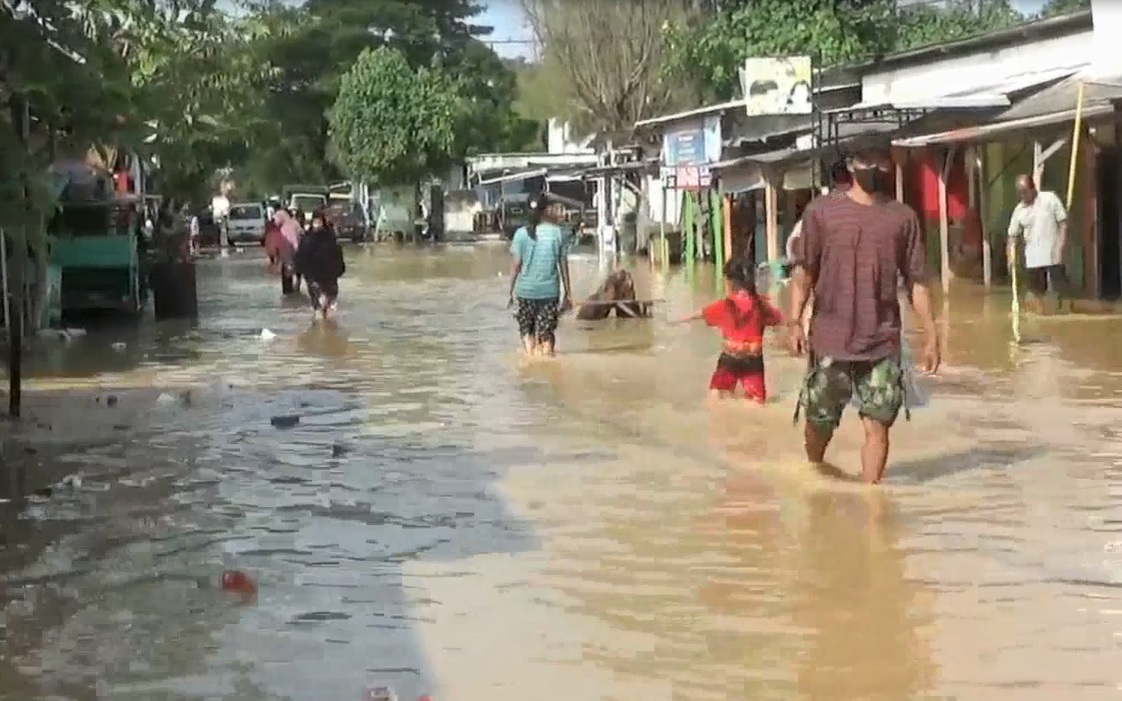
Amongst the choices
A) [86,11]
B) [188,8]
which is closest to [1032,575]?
[86,11]

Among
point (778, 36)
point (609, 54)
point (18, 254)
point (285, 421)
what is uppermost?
point (609, 54)

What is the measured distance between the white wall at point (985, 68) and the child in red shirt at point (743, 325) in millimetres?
11977

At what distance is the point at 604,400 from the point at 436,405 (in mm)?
1323

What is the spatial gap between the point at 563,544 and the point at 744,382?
504 centimetres

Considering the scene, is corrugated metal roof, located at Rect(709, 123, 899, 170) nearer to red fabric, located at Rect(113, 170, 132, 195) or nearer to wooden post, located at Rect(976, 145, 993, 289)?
wooden post, located at Rect(976, 145, 993, 289)

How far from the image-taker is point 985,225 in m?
25.1

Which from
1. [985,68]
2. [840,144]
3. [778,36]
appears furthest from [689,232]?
[840,144]

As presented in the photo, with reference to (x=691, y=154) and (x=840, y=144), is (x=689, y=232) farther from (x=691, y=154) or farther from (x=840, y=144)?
(x=840, y=144)

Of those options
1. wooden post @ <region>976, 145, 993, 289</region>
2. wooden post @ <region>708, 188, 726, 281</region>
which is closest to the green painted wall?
wooden post @ <region>976, 145, 993, 289</region>

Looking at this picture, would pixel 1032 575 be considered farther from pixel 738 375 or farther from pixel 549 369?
pixel 549 369

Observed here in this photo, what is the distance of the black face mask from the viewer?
→ 880 cm

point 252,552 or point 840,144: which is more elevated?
point 840,144

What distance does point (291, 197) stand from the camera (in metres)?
61.1

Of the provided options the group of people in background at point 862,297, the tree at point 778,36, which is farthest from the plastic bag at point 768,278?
the group of people in background at point 862,297
